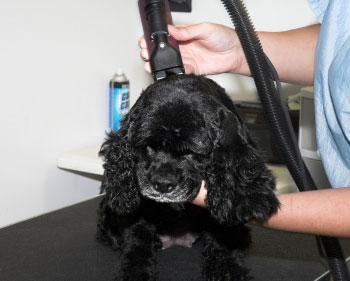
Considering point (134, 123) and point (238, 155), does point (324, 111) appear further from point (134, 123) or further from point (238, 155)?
point (134, 123)

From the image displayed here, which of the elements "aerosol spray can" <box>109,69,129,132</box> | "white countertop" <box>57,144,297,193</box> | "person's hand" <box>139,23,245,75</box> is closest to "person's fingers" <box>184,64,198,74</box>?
"person's hand" <box>139,23,245,75</box>

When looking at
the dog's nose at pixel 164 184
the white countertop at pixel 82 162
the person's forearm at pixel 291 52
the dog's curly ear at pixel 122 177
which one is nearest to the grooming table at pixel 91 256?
the dog's curly ear at pixel 122 177

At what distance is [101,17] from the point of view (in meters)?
2.42

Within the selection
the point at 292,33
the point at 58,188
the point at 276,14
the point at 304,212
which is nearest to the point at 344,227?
the point at 304,212

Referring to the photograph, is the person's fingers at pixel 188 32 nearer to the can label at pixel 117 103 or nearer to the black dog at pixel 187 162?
the black dog at pixel 187 162

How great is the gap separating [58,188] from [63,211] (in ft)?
2.48

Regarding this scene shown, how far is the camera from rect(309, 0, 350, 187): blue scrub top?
1.06m

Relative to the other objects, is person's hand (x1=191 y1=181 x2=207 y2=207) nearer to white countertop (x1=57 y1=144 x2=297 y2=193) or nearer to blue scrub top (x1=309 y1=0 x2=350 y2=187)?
blue scrub top (x1=309 y1=0 x2=350 y2=187)

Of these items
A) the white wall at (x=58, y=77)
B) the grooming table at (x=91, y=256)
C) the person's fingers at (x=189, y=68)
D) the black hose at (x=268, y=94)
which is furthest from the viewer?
the white wall at (x=58, y=77)

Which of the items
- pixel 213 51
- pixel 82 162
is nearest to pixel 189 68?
pixel 213 51

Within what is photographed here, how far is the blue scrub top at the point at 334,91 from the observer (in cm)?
106

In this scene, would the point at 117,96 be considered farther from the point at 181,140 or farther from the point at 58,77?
the point at 181,140

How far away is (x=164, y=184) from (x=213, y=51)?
1.57 feet

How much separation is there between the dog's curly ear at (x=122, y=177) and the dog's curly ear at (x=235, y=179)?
0.54ft
